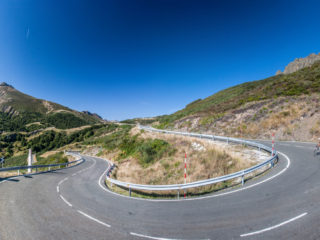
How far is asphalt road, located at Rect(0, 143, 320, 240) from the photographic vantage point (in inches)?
164

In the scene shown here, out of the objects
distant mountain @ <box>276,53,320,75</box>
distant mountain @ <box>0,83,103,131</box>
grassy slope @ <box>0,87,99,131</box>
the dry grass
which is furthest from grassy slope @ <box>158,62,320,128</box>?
grassy slope @ <box>0,87,99,131</box>

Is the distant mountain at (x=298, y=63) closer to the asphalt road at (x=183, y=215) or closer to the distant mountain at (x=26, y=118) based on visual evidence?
the asphalt road at (x=183, y=215)

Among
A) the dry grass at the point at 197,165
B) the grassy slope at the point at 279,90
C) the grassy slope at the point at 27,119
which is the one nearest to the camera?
the dry grass at the point at 197,165

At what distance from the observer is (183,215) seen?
17.6ft

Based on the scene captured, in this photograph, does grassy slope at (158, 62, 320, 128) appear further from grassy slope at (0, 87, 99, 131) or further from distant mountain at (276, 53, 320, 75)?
grassy slope at (0, 87, 99, 131)

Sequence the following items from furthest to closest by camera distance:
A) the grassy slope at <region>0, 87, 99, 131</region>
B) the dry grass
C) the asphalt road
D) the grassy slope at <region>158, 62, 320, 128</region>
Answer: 1. the grassy slope at <region>0, 87, 99, 131</region>
2. the grassy slope at <region>158, 62, 320, 128</region>
3. the dry grass
4. the asphalt road

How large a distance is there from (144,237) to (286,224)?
12.7ft

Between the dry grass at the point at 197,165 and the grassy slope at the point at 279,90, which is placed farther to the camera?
the grassy slope at the point at 279,90

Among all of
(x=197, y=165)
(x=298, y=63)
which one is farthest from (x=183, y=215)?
(x=298, y=63)

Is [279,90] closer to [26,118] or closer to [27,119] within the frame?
[27,119]

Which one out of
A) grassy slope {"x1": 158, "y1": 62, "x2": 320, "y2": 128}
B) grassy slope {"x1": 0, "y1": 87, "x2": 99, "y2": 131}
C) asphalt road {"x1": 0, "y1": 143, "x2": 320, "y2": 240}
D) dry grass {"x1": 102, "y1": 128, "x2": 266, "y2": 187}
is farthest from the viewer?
grassy slope {"x1": 0, "y1": 87, "x2": 99, "y2": 131}

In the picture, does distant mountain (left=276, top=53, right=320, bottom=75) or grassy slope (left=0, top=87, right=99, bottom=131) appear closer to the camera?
distant mountain (left=276, top=53, right=320, bottom=75)

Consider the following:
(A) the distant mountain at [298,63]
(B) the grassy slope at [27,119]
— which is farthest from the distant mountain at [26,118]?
(A) the distant mountain at [298,63]

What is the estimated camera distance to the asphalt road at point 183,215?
164 inches
